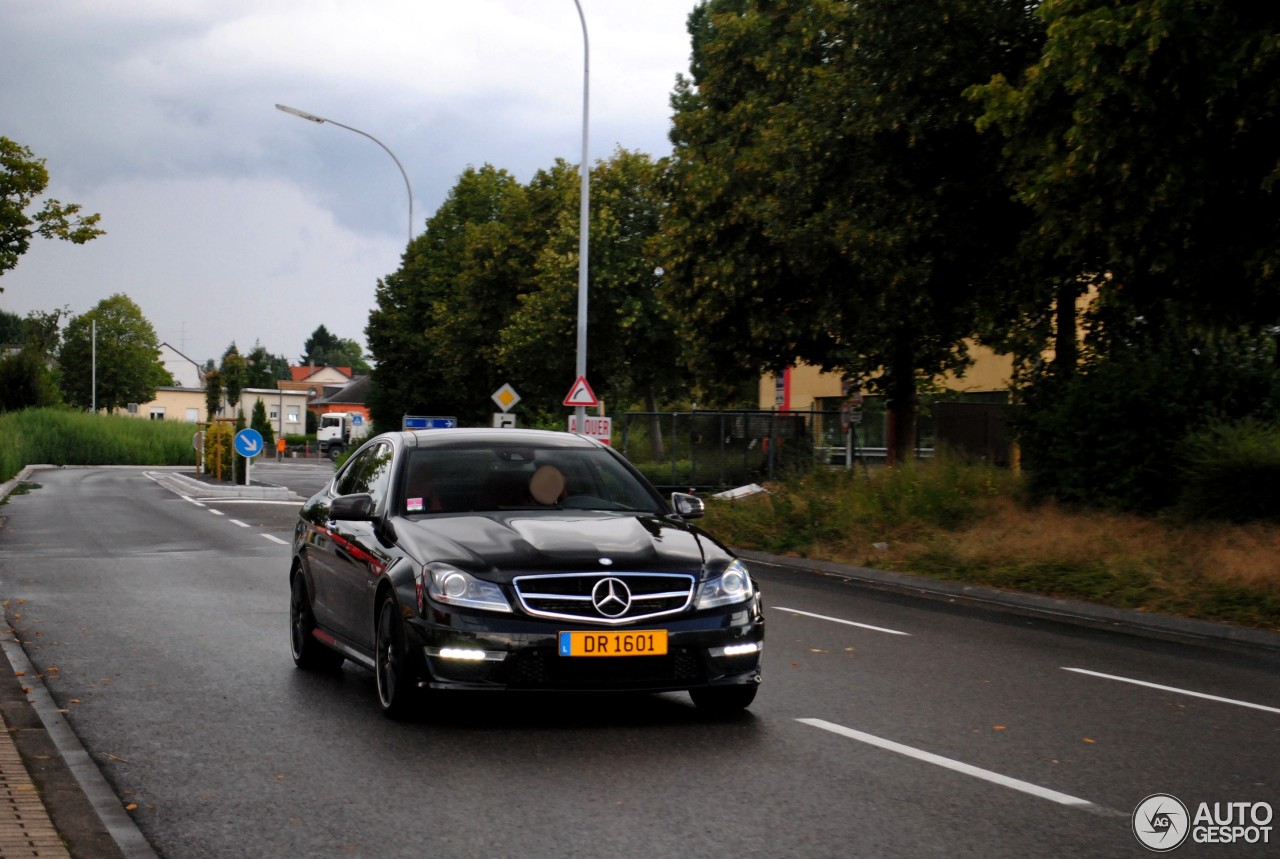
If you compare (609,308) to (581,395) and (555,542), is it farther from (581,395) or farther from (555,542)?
(555,542)

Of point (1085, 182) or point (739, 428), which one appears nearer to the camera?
point (1085, 182)

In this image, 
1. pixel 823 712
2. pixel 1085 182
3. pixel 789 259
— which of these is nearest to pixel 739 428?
pixel 789 259

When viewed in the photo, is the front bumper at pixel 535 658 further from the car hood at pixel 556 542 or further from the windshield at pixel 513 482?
the windshield at pixel 513 482

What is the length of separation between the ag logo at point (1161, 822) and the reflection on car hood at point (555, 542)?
239 centimetres

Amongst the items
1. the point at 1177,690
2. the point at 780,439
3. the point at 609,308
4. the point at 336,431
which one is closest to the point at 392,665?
the point at 1177,690

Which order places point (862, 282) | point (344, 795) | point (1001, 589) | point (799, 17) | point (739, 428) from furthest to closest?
point (739, 428), point (799, 17), point (862, 282), point (1001, 589), point (344, 795)

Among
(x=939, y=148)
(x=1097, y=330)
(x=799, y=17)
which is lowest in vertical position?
(x=1097, y=330)

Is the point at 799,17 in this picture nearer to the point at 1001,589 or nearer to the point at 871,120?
the point at 871,120

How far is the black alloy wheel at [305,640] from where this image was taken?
923cm

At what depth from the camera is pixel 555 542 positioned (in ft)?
23.9

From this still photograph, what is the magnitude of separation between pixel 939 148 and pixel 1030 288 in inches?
101

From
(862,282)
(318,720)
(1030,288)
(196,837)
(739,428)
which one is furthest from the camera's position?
(739,428)

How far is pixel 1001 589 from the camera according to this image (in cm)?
1583

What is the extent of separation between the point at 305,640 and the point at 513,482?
2.05 m
